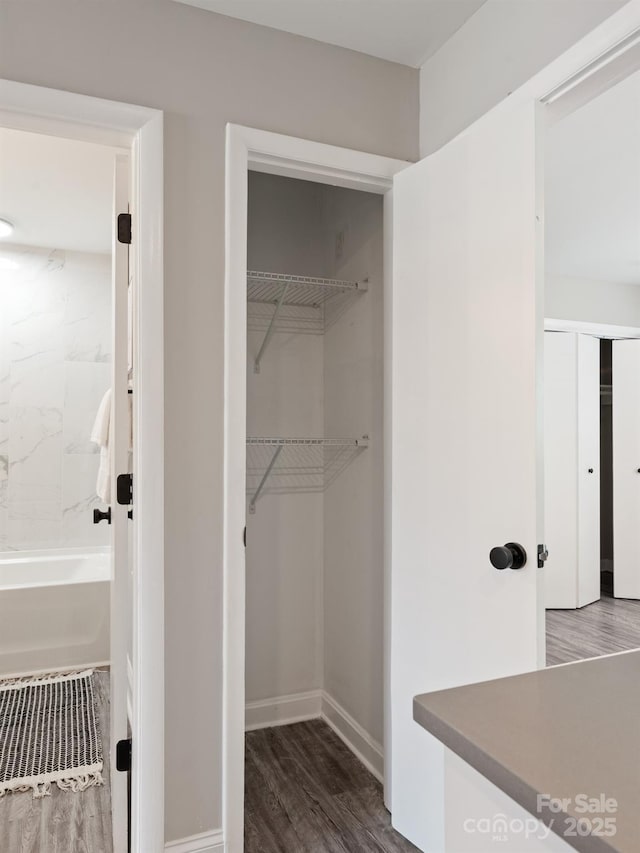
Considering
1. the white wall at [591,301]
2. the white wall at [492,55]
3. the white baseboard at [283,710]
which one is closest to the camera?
the white wall at [492,55]

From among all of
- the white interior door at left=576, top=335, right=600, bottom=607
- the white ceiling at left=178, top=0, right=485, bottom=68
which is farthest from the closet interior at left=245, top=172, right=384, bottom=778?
the white interior door at left=576, top=335, right=600, bottom=607

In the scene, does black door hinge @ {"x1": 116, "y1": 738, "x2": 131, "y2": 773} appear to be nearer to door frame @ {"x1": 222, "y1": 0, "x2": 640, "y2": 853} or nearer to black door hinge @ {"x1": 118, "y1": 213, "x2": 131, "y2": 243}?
door frame @ {"x1": 222, "y1": 0, "x2": 640, "y2": 853}

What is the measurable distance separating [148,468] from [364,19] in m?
1.49

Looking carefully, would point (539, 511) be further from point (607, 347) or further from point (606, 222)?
point (607, 347)

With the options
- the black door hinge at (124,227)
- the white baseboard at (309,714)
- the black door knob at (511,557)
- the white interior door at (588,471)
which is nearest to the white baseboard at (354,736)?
the white baseboard at (309,714)

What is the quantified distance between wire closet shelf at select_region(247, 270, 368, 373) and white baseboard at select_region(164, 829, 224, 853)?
1.71 m

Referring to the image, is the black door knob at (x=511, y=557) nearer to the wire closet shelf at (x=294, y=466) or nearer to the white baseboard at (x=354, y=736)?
the wire closet shelf at (x=294, y=466)

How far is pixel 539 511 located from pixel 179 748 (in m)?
1.22

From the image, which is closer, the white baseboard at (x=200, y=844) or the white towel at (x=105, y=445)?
the white baseboard at (x=200, y=844)

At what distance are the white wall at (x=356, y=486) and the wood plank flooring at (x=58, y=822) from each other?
101cm

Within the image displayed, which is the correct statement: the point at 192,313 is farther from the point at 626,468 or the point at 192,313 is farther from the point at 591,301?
the point at 626,468

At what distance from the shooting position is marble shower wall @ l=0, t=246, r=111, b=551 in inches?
155

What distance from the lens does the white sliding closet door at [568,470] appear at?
4.83 metres

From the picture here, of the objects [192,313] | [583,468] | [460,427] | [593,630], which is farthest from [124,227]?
[583,468]
